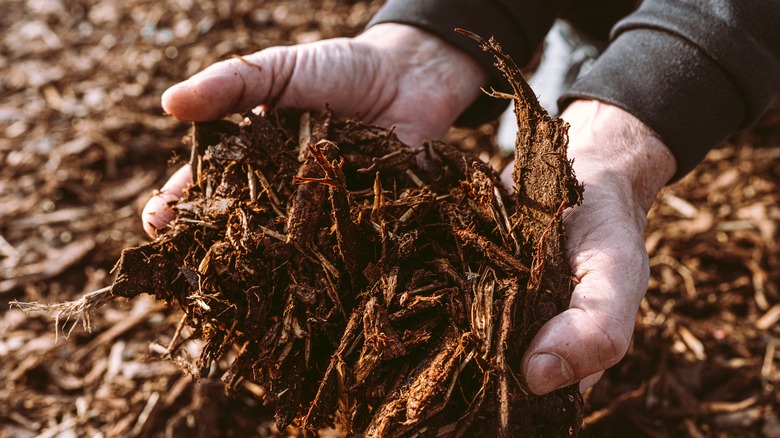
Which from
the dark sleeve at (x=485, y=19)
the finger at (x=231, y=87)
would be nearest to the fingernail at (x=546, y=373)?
the finger at (x=231, y=87)

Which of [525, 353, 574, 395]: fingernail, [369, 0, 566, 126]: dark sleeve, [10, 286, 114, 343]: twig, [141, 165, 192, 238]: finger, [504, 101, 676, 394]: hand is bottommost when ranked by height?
[10, 286, 114, 343]: twig

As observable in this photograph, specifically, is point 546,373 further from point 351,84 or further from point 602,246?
point 351,84

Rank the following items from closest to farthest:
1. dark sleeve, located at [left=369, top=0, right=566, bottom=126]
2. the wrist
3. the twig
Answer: the twig → the wrist → dark sleeve, located at [left=369, top=0, right=566, bottom=126]

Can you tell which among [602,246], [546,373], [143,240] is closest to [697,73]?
[602,246]

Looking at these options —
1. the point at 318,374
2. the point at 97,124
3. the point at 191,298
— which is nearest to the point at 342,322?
the point at 318,374

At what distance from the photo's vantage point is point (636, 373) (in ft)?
8.77

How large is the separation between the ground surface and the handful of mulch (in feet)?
1.51

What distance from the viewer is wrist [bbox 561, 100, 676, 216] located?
207 centimetres

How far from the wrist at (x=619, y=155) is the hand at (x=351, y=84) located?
2.43 feet

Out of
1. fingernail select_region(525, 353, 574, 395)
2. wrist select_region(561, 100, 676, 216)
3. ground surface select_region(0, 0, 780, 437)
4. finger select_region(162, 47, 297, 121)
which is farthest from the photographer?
ground surface select_region(0, 0, 780, 437)

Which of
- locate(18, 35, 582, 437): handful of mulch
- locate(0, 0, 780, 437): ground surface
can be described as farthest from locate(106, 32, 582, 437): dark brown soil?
locate(0, 0, 780, 437): ground surface

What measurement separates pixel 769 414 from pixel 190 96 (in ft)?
8.95

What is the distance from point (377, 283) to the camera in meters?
1.79

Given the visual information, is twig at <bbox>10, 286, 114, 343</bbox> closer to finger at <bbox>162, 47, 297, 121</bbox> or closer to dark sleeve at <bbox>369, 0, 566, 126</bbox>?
finger at <bbox>162, 47, 297, 121</bbox>
